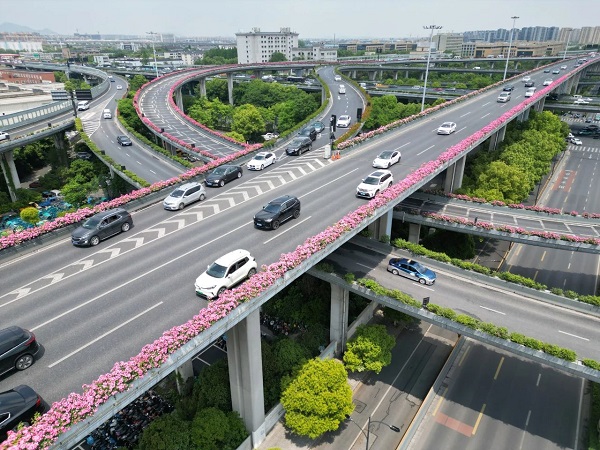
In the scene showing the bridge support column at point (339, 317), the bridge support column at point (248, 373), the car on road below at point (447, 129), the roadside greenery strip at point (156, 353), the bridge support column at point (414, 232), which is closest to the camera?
the roadside greenery strip at point (156, 353)

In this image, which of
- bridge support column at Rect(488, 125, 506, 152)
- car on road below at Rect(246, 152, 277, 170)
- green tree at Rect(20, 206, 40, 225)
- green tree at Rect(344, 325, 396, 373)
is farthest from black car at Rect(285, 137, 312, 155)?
bridge support column at Rect(488, 125, 506, 152)

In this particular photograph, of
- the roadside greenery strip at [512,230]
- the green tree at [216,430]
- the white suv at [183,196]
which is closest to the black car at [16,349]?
the green tree at [216,430]

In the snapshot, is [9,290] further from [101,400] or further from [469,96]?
[469,96]

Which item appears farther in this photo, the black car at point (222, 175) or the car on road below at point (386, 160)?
the car on road below at point (386, 160)

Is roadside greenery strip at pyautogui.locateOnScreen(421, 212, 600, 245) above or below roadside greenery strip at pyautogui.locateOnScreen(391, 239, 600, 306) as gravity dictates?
above

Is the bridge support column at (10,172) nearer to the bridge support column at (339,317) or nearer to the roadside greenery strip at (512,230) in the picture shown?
the bridge support column at (339,317)

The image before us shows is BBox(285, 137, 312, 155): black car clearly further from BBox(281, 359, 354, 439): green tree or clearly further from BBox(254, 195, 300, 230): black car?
BBox(281, 359, 354, 439): green tree
